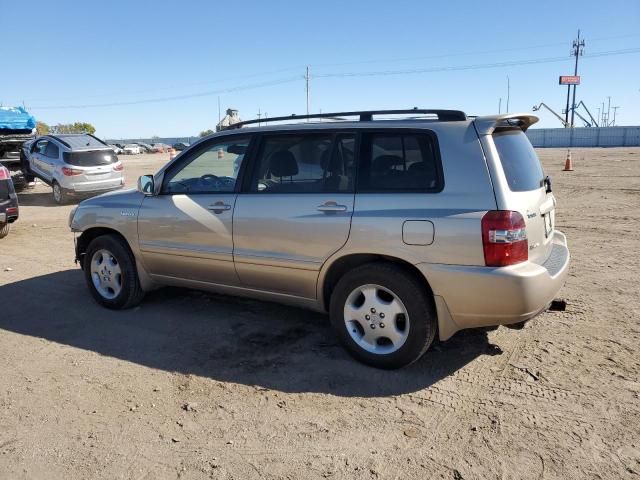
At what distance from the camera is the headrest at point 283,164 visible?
4.24 m

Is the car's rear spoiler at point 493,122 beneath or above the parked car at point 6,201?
above

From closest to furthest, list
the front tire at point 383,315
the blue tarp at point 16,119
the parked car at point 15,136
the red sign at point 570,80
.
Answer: the front tire at point 383,315 < the parked car at point 15,136 < the blue tarp at point 16,119 < the red sign at point 570,80

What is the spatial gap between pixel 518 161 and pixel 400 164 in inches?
34.3

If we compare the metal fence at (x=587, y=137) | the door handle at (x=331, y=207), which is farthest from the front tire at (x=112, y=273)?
the metal fence at (x=587, y=137)

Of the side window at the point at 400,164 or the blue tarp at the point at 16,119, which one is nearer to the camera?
the side window at the point at 400,164

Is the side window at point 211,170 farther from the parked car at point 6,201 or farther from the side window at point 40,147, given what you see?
the side window at point 40,147

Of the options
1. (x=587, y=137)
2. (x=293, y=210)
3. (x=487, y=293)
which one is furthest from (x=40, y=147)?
(x=587, y=137)

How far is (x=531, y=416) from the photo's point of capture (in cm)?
321

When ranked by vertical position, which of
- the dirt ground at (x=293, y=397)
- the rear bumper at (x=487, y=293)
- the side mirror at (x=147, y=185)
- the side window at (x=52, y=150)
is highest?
the side window at (x=52, y=150)

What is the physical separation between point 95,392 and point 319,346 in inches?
67.1

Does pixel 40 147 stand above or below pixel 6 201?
above

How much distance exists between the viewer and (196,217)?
15.1ft

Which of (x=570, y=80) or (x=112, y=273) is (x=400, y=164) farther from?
(x=570, y=80)

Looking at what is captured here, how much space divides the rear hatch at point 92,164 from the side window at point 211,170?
10559mm
